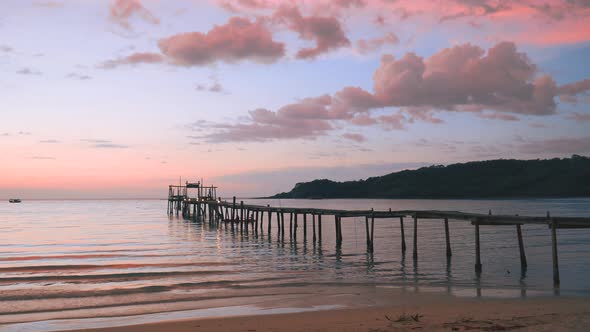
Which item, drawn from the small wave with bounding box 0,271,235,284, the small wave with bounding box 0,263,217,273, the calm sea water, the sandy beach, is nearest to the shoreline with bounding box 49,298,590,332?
the sandy beach

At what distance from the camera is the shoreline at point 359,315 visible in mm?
10430

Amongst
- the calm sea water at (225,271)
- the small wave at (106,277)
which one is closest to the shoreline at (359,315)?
the calm sea water at (225,271)

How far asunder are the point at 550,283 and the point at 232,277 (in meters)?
11.9

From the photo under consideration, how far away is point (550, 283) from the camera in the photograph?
57.7ft

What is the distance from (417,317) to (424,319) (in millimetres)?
289

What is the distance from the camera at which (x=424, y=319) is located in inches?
436

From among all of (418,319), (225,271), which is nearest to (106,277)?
(225,271)

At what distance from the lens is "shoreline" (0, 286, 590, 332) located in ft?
34.2

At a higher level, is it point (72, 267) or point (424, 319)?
point (424, 319)

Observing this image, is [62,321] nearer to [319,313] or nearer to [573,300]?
[319,313]

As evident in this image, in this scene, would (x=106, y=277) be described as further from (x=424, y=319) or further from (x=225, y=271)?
(x=424, y=319)

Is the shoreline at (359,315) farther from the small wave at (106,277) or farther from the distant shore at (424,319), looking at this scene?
the small wave at (106,277)

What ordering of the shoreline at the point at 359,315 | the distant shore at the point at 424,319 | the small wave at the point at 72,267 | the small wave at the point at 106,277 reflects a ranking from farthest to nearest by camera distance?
the small wave at the point at 72,267 → the small wave at the point at 106,277 → the shoreline at the point at 359,315 → the distant shore at the point at 424,319

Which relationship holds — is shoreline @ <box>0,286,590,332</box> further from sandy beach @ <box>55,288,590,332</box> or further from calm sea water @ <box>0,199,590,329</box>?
calm sea water @ <box>0,199,590,329</box>
